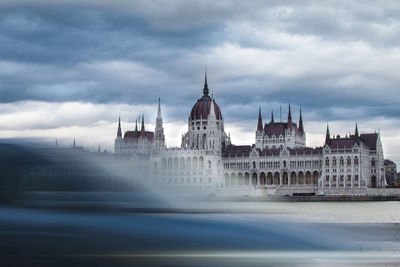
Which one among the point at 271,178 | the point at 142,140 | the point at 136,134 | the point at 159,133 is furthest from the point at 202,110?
the point at 271,178

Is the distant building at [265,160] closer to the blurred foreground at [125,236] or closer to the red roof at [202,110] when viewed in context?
the red roof at [202,110]

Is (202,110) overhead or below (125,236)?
overhead

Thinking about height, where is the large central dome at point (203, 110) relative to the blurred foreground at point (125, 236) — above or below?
above

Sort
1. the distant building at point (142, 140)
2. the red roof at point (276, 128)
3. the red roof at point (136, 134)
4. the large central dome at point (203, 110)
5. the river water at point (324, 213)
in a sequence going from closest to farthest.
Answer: the river water at point (324, 213) → the red roof at point (276, 128) → the distant building at point (142, 140) → the large central dome at point (203, 110) → the red roof at point (136, 134)

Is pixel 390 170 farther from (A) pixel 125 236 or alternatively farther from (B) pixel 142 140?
(A) pixel 125 236

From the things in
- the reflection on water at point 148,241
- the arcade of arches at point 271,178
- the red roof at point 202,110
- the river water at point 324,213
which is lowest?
the river water at point 324,213

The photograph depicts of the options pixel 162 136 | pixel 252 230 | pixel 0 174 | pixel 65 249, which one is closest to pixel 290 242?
pixel 252 230

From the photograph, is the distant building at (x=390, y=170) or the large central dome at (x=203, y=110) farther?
the distant building at (x=390, y=170)

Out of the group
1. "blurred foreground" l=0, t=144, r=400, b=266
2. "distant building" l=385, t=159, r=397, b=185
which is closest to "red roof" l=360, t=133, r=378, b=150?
"distant building" l=385, t=159, r=397, b=185

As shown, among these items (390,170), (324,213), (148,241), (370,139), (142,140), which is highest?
(142,140)

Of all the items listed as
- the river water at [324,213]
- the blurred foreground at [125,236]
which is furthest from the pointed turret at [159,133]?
the blurred foreground at [125,236]

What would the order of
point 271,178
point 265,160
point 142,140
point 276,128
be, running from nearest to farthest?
point 265,160, point 271,178, point 276,128, point 142,140

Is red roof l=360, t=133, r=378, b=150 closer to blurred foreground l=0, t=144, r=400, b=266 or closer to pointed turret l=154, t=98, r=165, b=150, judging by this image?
pointed turret l=154, t=98, r=165, b=150

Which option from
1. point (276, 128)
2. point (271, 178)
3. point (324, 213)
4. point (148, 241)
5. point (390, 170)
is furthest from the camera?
point (390, 170)
